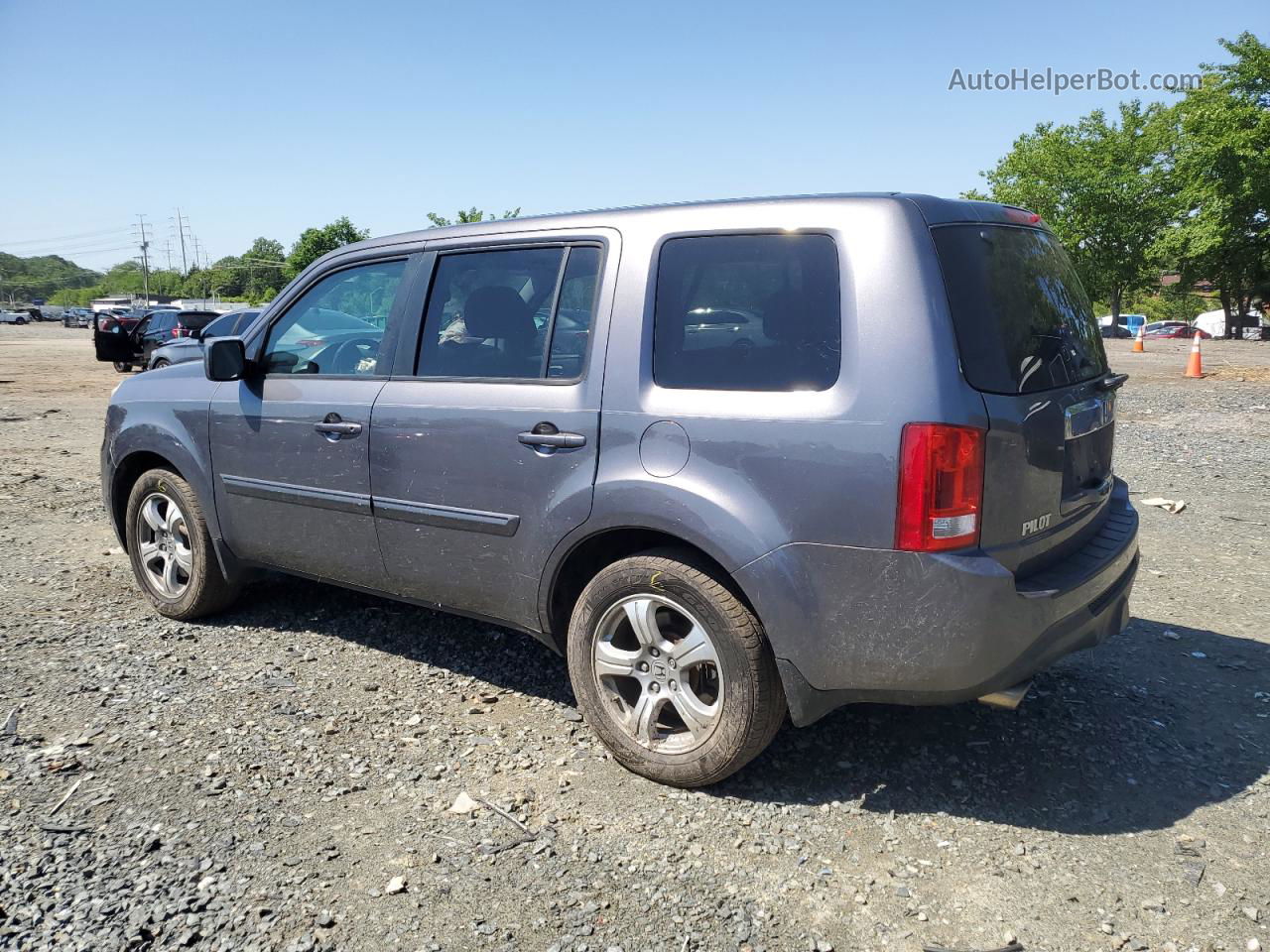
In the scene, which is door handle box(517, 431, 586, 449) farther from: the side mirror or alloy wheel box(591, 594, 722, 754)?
the side mirror

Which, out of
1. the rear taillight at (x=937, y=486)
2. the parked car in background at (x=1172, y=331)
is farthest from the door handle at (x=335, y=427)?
the parked car in background at (x=1172, y=331)

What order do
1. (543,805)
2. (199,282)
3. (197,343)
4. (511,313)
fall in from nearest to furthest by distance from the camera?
(543,805)
(511,313)
(197,343)
(199,282)

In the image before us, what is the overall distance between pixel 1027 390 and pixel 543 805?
2.02 metres

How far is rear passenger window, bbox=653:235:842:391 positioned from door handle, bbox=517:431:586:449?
36 cm

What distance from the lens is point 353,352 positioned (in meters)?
4.31

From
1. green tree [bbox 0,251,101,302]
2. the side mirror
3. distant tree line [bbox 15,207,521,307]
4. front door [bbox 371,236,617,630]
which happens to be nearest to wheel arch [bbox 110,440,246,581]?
the side mirror

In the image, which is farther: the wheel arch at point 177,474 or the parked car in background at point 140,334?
the parked car in background at point 140,334

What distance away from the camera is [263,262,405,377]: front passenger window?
4.23 meters

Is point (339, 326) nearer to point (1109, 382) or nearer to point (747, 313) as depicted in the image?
point (747, 313)

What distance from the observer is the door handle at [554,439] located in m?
3.42

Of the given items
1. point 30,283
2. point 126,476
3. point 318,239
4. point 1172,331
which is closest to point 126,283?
point 30,283

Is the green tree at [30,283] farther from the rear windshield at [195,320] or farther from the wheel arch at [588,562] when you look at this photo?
the wheel arch at [588,562]

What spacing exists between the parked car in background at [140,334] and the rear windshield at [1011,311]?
21963 millimetres

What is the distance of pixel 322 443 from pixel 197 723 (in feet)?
4.00
